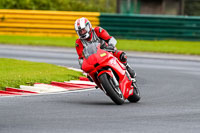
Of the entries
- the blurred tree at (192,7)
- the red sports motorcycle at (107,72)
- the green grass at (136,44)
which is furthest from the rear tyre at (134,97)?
the blurred tree at (192,7)

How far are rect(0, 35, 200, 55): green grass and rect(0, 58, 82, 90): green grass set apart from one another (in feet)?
26.2

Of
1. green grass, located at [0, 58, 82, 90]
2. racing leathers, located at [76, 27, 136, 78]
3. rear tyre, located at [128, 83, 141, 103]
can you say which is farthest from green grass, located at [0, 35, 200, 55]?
racing leathers, located at [76, 27, 136, 78]

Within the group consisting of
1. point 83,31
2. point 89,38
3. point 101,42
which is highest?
point 83,31

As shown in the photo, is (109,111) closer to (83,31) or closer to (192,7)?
(83,31)

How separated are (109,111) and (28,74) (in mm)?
4533

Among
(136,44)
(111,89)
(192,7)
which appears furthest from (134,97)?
(192,7)

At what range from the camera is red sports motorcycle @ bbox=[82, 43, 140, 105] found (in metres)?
9.86

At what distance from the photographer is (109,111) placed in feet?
30.7

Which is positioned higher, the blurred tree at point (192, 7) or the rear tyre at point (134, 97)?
the rear tyre at point (134, 97)

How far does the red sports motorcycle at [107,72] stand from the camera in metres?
9.86

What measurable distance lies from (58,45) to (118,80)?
564 inches

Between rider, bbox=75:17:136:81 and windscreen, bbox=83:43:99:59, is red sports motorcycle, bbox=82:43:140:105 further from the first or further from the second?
rider, bbox=75:17:136:81

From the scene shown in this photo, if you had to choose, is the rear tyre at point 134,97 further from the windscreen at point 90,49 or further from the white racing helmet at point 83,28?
the white racing helmet at point 83,28

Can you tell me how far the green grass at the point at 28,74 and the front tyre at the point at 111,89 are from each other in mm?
2837
